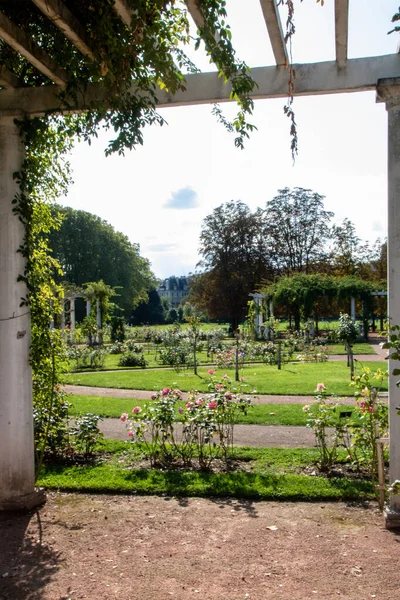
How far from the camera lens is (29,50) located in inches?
154

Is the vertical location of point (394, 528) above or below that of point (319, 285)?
below

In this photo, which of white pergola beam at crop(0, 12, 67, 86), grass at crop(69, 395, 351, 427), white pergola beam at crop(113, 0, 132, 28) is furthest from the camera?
grass at crop(69, 395, 351, 427)

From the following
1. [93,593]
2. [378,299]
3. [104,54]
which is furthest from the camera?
Answer: [378,299]

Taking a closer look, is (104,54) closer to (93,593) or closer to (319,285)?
(93,593)

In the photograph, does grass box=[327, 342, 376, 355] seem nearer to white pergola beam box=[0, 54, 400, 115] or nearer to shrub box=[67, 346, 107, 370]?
shrub box=[67, 346, 107, 370]

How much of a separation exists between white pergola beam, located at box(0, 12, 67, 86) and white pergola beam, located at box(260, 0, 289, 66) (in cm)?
172

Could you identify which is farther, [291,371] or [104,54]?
[291,371]

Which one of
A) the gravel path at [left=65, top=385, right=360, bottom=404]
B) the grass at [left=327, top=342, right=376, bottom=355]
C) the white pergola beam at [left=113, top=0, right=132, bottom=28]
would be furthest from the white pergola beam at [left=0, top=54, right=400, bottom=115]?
the grass at [left=327, top=342, right=376, bottom=355]

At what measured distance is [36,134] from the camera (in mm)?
4715

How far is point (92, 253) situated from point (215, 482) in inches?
1551

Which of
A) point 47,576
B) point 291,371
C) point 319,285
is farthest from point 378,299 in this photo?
point 47,576

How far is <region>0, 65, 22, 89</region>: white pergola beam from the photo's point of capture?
4527mm

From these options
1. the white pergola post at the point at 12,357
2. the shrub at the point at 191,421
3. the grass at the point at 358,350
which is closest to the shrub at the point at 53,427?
the shrub at the point at 191,421

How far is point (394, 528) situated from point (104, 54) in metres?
4.15
